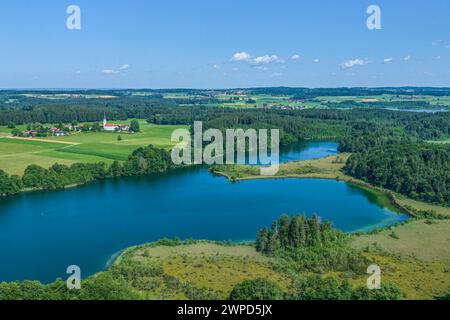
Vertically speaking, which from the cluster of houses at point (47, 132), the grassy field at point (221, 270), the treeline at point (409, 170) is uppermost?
the cluster of houses at point (47, 132)

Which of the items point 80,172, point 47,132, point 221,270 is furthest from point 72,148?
point 221,270

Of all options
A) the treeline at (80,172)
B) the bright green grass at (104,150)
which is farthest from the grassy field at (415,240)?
the bright green grass at (104,150)

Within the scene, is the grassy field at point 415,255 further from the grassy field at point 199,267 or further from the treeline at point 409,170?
the treeline at point 409,170

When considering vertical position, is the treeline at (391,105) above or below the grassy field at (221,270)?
above

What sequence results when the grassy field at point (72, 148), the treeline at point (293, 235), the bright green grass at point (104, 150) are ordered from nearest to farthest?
the treeline at point (293, 235), the grassy field at point (72, 148), the bright green grass at point (104, 150)

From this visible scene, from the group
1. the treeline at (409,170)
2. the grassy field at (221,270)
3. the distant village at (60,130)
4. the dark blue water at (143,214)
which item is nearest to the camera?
the grassy field at (221,270)
